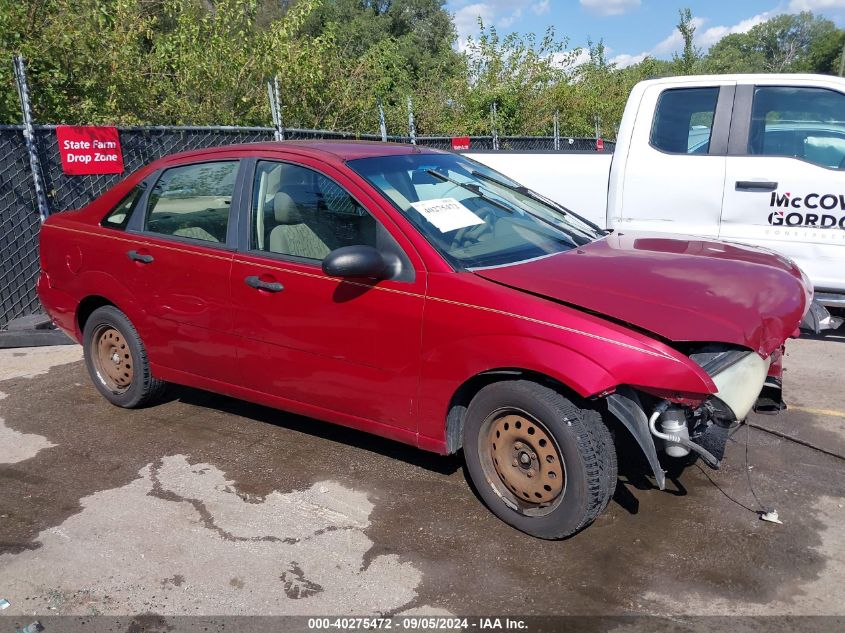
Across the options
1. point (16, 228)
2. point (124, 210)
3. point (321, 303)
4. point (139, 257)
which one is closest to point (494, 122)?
point (16, 228)

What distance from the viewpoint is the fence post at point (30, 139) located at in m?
7.02

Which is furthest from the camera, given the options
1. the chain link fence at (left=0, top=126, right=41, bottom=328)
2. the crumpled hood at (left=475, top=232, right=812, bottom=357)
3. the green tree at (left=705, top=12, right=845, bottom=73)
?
the green tree at (left=705, top=12, right=845, bottom=73)

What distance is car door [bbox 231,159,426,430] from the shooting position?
146 inches

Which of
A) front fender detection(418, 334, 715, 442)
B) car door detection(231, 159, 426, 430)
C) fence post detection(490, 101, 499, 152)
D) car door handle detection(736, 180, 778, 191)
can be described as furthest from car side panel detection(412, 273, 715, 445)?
fence post detection(490, 101, 499, 152)

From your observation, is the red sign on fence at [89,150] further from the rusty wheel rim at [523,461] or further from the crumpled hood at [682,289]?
the rusty wheel rim at [523,461]

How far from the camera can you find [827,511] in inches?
146

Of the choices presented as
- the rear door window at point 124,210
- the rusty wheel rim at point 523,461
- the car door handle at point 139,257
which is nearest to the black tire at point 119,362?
the car door handle at point 139,257

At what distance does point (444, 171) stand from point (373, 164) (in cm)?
47

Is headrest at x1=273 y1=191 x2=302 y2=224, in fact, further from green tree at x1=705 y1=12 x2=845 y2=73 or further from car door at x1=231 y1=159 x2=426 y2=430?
green tree at x1=705 y1=12 x2=845 y2=73

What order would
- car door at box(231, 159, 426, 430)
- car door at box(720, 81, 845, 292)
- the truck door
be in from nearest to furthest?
car door at box(231, 159, 426, 430)
car door at box(720, 81, 845, 292)
the truck door

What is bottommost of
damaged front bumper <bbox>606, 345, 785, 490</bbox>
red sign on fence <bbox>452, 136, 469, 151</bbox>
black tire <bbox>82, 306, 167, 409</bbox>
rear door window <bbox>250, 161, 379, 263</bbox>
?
black tire <bbox>82, 306, 167, 409</bbox>

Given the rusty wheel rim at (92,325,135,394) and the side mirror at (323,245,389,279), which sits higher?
the side mirror at (323,245,389,279)

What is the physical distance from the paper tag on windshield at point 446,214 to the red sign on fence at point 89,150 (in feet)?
16.6

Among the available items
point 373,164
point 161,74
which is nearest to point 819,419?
point 373,164
